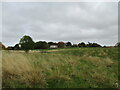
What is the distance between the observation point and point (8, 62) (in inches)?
173

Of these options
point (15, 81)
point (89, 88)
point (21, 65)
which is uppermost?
point (21, 65)

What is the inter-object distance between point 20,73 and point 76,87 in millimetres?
2109

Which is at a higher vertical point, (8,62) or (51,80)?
(8,62)

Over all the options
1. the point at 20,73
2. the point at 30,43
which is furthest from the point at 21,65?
the point at 30,43

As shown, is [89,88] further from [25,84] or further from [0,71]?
[0,71]

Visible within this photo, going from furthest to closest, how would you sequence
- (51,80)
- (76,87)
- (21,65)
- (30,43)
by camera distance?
(30,43)
(21,65)
(51,80)
(76,87)

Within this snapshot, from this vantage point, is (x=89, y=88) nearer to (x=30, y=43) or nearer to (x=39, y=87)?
(x=39, y=87)

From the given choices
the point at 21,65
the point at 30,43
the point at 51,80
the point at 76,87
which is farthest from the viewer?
the point at 30,43

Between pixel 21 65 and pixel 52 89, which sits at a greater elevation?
pixel 21 65

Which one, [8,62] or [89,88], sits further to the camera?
[8,62]

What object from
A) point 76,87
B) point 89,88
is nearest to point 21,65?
point 76,87

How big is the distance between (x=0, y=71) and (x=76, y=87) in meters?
2.81

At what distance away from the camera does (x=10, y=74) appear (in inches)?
156

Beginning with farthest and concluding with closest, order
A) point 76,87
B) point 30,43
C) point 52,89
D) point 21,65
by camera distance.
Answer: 1. point 30,43
2. point 21,65
3. point 76,87
4. point 52,89
